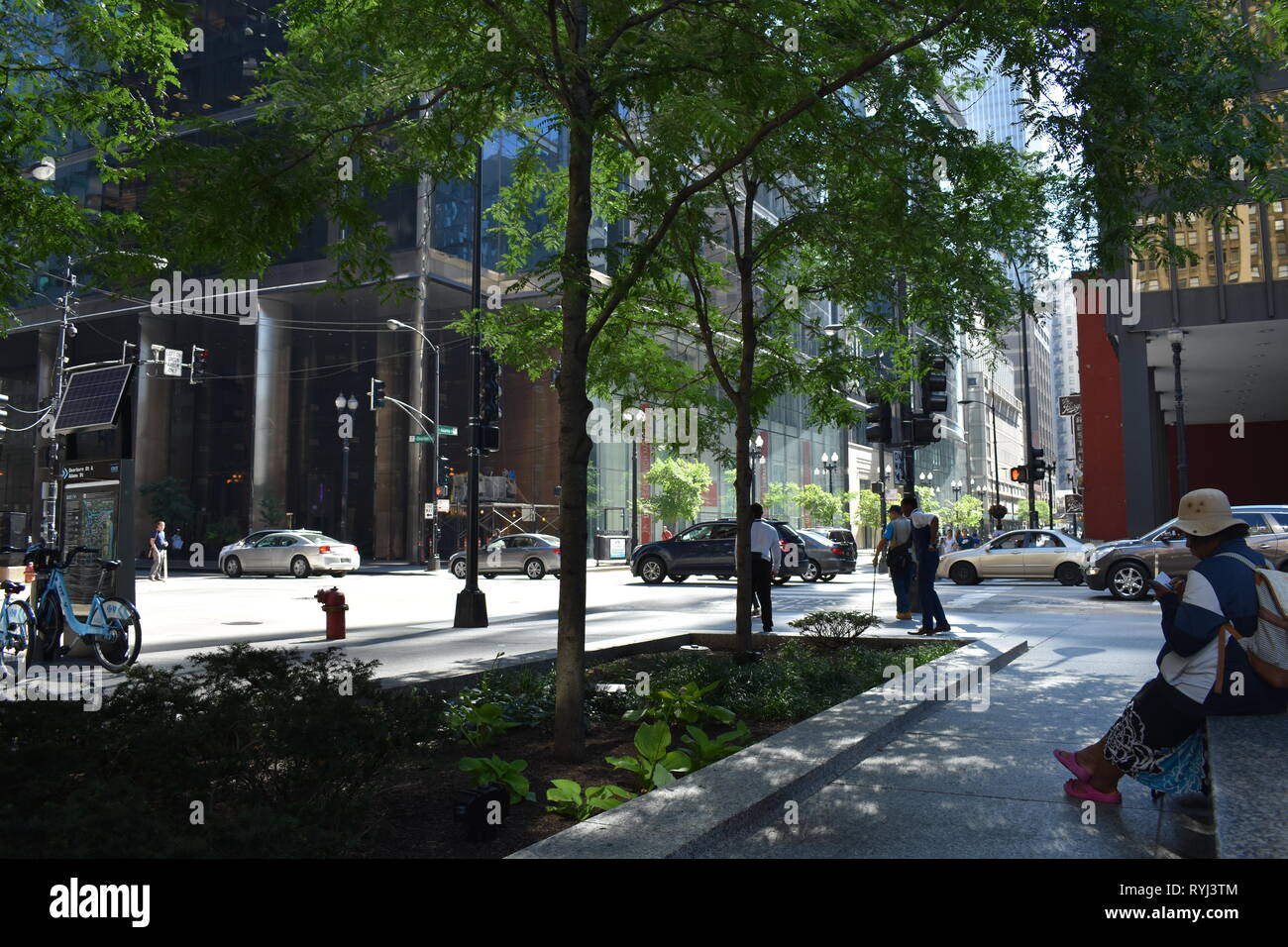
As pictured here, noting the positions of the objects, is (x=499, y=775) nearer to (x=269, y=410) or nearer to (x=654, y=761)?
(x=654, y=761)

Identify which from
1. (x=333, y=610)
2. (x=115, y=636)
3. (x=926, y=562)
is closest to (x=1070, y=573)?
(x=926, y=562)

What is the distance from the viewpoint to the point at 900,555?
15.0 meters

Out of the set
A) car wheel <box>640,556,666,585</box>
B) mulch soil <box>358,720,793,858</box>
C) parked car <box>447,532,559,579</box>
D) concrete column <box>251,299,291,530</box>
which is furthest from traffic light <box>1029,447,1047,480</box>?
concrete column <box>251,299,291,530</box>

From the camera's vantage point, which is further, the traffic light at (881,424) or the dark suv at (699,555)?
the dark suv at (699,555)

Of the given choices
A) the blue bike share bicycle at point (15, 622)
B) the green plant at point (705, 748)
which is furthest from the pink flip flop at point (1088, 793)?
the blue bike share bicycle at point (15, 622)

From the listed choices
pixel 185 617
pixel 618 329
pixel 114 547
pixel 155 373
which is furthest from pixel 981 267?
pixel 155 373

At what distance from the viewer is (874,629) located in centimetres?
1326

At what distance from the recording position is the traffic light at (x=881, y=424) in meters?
14.7

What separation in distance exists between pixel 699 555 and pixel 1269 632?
23.9m

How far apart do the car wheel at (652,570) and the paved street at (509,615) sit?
18.0 inches

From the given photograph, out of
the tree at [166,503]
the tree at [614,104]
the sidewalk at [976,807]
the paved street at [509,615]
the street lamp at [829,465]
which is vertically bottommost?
the paved street at [509,615]

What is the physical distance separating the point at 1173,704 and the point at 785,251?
7.70 meters

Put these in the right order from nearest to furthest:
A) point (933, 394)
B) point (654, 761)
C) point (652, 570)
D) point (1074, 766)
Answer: point (654, 761)
point (1074, 766)
point (933, 394)
point (652, 570)

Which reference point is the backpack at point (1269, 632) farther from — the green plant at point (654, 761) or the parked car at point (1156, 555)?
the parked car at point (1156, 555)
